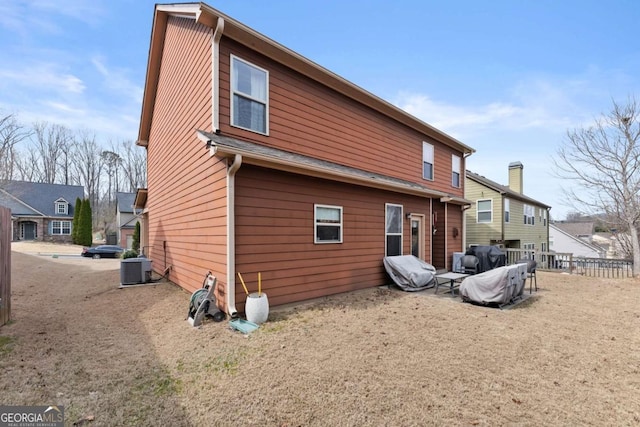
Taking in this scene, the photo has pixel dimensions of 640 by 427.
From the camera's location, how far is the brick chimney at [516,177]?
66.9 feet

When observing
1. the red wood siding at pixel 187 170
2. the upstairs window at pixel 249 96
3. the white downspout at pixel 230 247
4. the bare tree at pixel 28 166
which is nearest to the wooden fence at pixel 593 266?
the upstairs window at pixel 249 96

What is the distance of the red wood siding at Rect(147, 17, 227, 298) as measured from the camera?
5.65 metres

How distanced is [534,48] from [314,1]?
756cm

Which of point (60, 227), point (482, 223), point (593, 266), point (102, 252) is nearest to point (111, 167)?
point (60, 227)

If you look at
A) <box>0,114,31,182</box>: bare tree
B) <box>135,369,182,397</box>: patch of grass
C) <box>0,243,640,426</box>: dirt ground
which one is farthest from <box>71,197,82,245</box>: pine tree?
<box>135,369,182,397</box>: patch of grass

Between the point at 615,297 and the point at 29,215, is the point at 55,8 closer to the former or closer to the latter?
the point at 615,297

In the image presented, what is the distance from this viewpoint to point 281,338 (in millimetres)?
4293

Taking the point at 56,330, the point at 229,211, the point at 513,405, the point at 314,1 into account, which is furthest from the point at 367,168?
the point at 56,330

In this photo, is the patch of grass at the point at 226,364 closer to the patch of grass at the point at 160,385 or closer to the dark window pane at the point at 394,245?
the patch of grass at the point at 160,385

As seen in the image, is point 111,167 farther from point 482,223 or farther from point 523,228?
point 523,228

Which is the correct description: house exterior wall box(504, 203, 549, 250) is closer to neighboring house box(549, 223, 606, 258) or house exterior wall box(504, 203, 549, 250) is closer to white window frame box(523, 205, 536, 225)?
white window frame box(523, 205, 536, 225)

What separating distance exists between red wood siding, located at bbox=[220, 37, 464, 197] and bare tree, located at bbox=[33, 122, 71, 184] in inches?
1733

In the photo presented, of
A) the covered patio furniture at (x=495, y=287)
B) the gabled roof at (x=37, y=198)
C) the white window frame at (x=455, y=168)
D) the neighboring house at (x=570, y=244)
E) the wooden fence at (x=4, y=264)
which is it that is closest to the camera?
the wooden fence at (x=4, y=264)

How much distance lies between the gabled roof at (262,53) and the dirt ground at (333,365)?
5.42 meters
